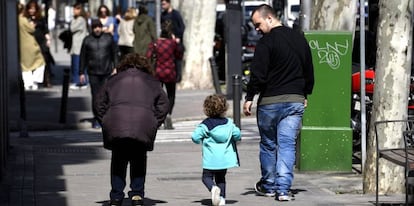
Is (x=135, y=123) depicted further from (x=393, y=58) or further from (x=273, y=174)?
(x=393, y=58)

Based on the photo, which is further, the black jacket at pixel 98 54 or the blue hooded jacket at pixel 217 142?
the black jacket at pixel 98 54

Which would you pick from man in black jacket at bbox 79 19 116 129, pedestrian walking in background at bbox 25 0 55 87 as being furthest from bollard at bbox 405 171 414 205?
pedestrian walking in background at bbox 25 0 55 87

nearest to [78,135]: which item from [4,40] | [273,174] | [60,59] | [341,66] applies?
[4,40]

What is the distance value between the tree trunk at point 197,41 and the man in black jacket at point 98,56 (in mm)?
8064

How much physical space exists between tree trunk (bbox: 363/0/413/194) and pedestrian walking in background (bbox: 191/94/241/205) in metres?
1.44

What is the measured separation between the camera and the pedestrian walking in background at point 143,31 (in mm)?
25328

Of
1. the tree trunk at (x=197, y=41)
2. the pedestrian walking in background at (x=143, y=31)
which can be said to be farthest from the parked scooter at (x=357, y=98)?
the tree trunk at (x=197, y=41)

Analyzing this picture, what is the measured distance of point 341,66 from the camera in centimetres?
1376

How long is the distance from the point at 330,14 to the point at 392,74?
10.4 ft

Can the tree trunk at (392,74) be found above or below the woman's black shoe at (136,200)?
above

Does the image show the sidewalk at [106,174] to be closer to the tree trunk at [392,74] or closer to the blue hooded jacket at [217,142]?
the tree trunk at [392,74]

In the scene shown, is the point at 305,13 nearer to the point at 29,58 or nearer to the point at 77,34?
the point at 29,58

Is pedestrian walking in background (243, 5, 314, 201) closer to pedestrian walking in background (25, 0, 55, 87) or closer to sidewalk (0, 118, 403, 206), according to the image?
sidewalk (0, 118, 403, 206)

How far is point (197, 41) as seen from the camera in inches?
1111
